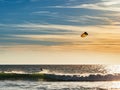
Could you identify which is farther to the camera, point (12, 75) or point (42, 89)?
point (12, 75)

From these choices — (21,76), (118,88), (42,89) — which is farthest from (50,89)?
(21,76)

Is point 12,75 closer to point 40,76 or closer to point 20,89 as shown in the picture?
point 40,76

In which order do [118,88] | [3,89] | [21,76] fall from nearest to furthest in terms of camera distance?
1. [3,89]
2. [118,88]
3. [21,76]

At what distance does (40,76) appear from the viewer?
62344 mm

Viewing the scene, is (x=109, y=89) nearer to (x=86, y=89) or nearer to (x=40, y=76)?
(x=86, y=89)

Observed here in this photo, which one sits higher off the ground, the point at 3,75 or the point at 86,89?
the point at 3,75

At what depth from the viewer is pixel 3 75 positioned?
→ 63094 mm

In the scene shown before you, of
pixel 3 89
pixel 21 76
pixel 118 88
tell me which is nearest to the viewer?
pixel 3 89

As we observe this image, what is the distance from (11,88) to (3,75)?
23.6 metres

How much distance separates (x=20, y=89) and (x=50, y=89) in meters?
2.77

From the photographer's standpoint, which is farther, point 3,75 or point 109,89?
point 3,75

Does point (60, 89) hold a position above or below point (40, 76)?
below

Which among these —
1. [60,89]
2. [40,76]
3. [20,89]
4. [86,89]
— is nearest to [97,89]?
[86,89]

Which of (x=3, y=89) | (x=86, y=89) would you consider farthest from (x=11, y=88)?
(x=86, y=89)
